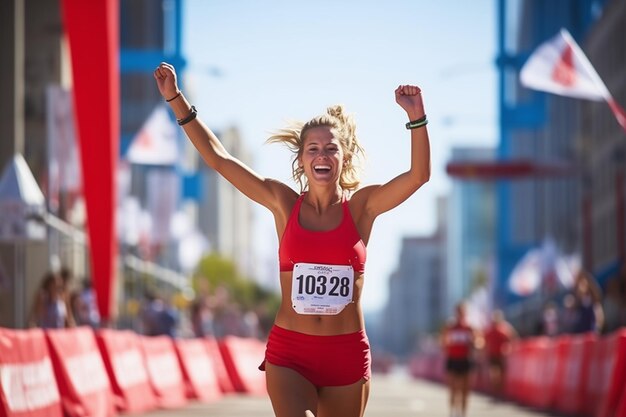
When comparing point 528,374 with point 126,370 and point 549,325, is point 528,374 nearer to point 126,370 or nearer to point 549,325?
point 549,325

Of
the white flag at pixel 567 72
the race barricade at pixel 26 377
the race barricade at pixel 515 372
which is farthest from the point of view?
the race barricade at pixel 515 372

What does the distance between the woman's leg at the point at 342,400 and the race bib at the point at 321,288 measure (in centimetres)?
35

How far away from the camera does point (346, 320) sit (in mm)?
7023

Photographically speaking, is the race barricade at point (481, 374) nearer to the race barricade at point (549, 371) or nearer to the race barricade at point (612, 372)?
the race barricade at point (549, 371)

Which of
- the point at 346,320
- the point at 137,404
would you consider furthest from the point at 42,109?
the point at 346,320

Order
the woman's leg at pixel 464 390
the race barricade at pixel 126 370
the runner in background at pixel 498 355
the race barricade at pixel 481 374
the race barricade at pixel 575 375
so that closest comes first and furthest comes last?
the race barricade at pixel 126 370
the race barricade at pixel 575 375
the woman's leg at pixel 464 390
the runner in background at pixel 498 355
the race barricade at pixel 481 374

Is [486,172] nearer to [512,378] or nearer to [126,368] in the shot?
[512,378]

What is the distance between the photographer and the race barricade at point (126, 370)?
55.6 ft

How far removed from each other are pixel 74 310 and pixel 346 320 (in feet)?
48.9

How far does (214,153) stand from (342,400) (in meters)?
1.31

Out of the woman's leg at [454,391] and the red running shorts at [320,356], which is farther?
the woman's leg at [454,391]

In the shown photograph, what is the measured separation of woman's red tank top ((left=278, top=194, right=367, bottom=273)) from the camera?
22.9ft

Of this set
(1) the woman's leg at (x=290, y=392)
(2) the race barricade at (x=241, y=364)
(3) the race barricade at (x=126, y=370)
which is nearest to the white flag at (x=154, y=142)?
(2) the race barricade at (x=241, y=364)

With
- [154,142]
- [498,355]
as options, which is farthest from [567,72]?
[498,355]
